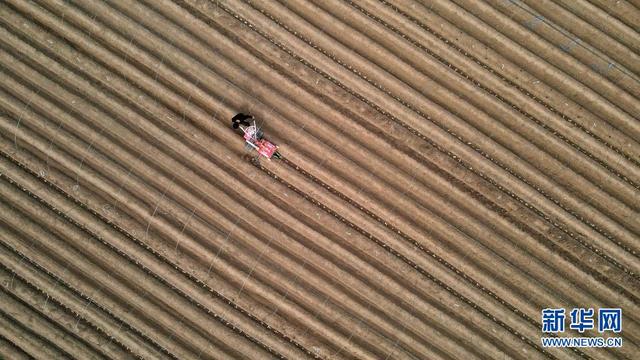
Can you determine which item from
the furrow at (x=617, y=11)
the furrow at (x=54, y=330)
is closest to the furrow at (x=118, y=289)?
the furrow at (x=54, y=330)

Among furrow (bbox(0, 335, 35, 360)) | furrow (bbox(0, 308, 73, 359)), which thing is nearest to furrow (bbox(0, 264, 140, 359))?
furrow (bbox(0, 308, 73, 359))

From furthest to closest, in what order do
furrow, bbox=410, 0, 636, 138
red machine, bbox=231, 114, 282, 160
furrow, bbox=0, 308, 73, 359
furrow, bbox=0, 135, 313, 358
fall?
furrow, bbox=410, 0, 636, 138 → furrow, bbox=0, 135, 313, 358 → furrow, bbox=0, 308, 73, 359 → red machine, bbox=231, 114, 282, 160

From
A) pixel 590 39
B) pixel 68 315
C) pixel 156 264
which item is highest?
pixel 590 39

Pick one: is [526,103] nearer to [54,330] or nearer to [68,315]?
[68,315]

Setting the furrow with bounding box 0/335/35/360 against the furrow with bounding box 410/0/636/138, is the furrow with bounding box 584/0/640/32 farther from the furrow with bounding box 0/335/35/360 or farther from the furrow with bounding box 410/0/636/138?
the furrow with bounding box 0/335/35/360

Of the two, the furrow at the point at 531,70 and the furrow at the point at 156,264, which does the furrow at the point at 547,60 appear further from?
the furrow at the point at 156,264

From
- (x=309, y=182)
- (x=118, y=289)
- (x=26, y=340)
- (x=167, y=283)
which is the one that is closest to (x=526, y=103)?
(x=309, y=182)
